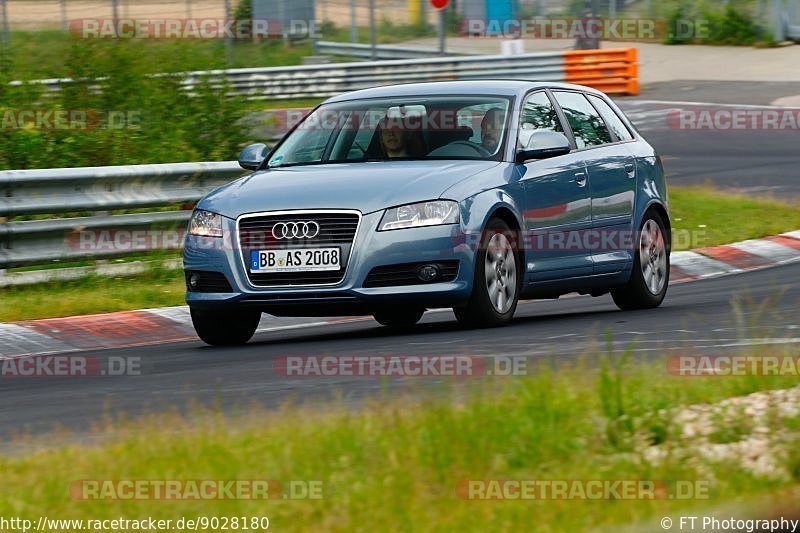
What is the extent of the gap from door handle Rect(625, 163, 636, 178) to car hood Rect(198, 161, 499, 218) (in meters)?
1.74

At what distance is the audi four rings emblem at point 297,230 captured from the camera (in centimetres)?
949

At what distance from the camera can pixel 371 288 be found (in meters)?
9.47

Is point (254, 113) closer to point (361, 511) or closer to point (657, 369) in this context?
point (657, 369)

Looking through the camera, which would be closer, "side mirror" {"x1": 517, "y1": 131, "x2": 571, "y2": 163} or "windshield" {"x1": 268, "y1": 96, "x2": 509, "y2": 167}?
"side mirror" {"x1": 517, "y1": 131, "x2": 571, "y2": 163}

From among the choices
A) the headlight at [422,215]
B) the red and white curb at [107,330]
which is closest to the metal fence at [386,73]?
the red and white curb at [107,330]

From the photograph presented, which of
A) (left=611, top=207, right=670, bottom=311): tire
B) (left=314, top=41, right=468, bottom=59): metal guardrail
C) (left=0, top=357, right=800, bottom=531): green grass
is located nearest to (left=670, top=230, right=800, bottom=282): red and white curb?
(left=611, top=207, right=670, bottom=311): tire

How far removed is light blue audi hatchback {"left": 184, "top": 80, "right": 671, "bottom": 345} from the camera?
9.48m

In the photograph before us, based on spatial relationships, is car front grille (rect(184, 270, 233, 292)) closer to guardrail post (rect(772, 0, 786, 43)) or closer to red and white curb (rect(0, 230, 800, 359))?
red and white curb (rect(0, 230, 800, 359))

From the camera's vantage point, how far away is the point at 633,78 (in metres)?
32.4

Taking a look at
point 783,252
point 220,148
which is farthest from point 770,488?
point 220,148

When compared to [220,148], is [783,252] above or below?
below

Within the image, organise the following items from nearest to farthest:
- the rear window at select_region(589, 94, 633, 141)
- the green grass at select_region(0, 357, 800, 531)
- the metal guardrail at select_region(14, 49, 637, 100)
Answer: the green grass at select_region(0, 357, 800, 531) → the rear window at select_region(589, 94, 633, 141) → the metal guardrail at select_region(14, 49, 637, 100)

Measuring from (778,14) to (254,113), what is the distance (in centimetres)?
2262

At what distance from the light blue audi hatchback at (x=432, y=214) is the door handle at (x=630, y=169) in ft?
0.06
